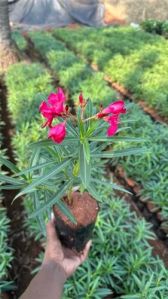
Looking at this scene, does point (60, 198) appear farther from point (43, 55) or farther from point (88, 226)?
point (43, 55)

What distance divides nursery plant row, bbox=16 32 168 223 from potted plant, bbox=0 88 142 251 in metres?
0.26

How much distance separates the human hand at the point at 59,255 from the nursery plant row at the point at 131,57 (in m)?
3.02

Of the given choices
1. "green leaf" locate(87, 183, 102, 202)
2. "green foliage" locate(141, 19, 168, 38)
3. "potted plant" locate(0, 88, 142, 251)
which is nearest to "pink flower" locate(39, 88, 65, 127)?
"potted plant" locate(0, 88, 142, 251)

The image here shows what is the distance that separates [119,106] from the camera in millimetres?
1381

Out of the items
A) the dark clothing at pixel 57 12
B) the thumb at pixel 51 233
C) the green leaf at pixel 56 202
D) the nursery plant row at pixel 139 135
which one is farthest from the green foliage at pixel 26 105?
the dark clothing at pixel 57 12

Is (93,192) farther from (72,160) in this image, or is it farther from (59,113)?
(59,113)

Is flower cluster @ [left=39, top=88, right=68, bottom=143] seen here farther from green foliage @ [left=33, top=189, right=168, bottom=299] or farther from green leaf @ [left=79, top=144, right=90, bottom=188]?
green foliage @ [left=33, top=189, right=168, bottom=299]

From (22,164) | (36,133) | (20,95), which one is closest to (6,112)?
(20,95)

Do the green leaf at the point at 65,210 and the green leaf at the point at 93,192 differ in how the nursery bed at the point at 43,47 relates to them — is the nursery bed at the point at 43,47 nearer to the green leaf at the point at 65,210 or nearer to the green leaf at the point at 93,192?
the green leaf at the point at 65,210

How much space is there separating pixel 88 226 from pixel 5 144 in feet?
7.83

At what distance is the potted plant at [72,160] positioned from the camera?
1.39m

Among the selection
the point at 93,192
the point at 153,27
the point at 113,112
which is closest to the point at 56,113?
the point at 113,112

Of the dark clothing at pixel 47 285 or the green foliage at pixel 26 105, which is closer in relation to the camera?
the dark clothing at pixel 47 285

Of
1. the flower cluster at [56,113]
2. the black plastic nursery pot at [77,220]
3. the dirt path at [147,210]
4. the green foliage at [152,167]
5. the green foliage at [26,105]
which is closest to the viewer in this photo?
the flower cluster at [56,113]
